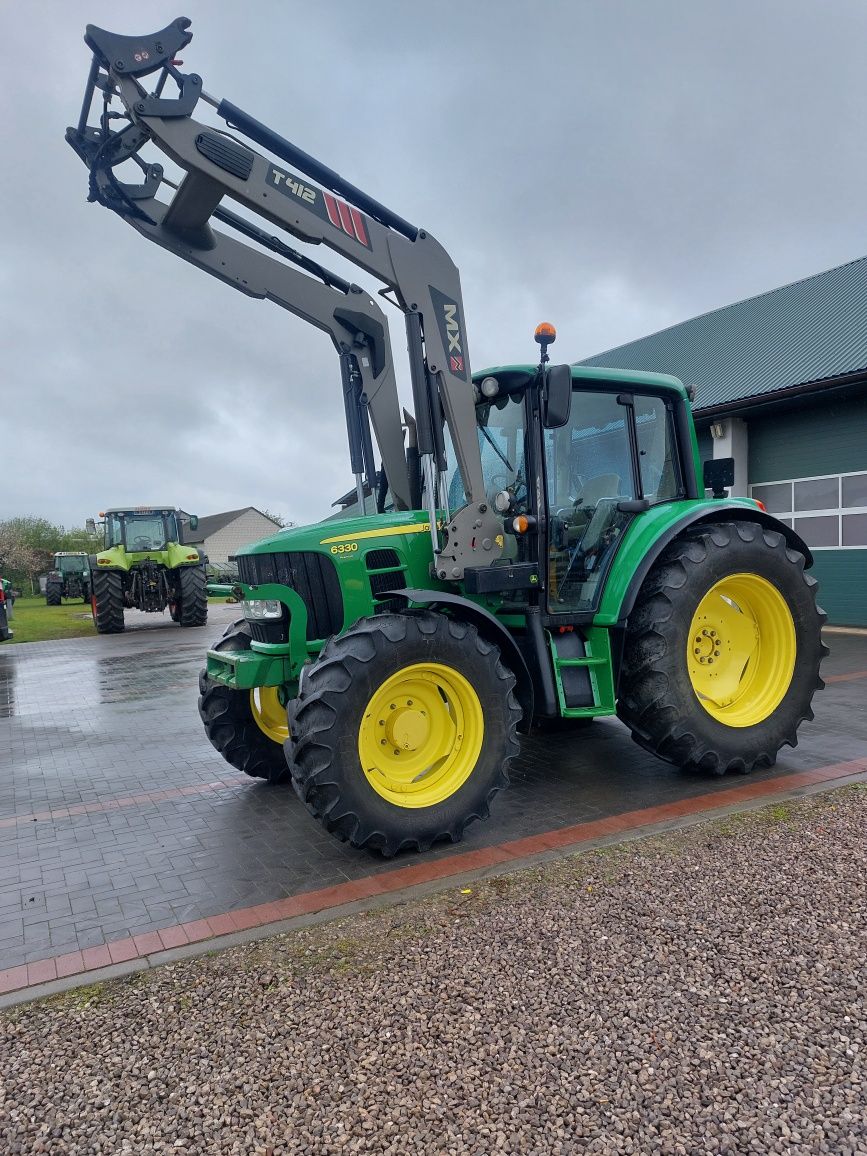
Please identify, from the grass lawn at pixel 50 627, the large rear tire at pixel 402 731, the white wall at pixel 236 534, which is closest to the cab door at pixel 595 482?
the large rear tire at pixel 402 731

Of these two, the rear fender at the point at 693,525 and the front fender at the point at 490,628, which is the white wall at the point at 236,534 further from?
the front fender at the point at 490,628

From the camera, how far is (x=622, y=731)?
261 inches

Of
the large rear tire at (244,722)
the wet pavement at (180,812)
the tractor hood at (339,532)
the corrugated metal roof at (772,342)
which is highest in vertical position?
the corrugated metal roof at (772,342)

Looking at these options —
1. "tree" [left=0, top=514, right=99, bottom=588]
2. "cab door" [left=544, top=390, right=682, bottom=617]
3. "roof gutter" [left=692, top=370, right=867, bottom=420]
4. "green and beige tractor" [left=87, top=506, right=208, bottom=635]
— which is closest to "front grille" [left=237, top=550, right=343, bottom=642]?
"cab door" [left=544, top=390, right=682, bottom=617]

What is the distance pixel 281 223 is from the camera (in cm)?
420

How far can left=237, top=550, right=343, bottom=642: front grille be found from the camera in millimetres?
4527

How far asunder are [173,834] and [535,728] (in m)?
3.07

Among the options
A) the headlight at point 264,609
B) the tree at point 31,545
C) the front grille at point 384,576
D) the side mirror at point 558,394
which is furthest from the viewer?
the tree at point 31,545

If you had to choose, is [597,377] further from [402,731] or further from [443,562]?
[402,731]

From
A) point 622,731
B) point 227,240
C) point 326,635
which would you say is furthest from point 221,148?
point 622,731

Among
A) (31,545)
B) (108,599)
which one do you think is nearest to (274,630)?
(108,599)

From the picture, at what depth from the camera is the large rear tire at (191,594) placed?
1953 cm

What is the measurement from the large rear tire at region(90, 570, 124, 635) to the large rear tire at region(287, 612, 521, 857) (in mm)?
16001

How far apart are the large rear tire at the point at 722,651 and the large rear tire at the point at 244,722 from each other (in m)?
2.38
